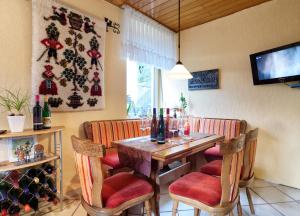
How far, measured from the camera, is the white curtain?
3017mm

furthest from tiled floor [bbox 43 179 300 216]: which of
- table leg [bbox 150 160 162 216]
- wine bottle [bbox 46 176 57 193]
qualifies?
table leg [bbox 150 160 162 216]

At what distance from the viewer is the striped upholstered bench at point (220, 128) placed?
9.04 ft

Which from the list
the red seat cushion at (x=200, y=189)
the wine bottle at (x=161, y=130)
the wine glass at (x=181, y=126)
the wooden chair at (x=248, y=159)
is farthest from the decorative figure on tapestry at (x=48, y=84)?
the wooden chair at (x=248, y=159)

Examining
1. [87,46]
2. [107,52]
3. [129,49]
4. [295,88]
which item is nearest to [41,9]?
[87,46]

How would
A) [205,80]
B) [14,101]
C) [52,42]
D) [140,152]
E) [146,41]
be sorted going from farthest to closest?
1. [205,80]
2. [146,41]
3. [52,42]
4. [14,101]
5. [140,152]

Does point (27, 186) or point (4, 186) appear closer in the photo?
point (4, 186)

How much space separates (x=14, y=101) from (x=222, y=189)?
216cm

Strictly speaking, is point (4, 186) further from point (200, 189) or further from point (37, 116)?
point (200, 189)

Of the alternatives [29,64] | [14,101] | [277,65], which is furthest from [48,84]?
[277,65]

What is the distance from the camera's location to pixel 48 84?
2.13 metres

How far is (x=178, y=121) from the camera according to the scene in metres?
2.21

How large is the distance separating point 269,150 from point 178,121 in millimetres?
1727

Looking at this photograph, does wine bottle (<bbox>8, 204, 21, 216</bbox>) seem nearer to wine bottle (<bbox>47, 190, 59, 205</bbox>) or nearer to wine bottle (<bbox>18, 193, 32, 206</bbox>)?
wine bottle (<bbox>18, 193, 32, 206</bbox>)

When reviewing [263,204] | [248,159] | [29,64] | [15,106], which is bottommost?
[263,204]
